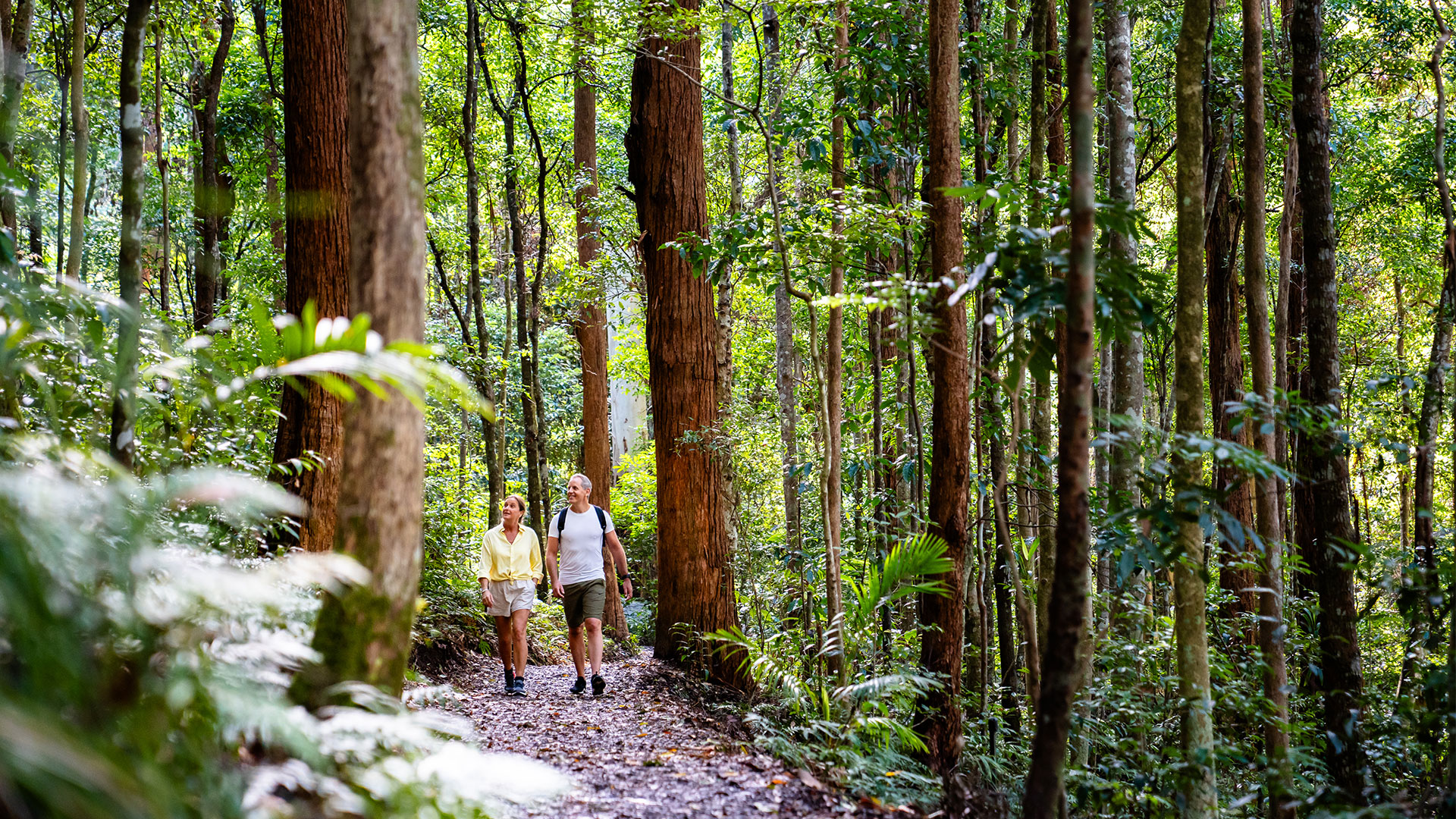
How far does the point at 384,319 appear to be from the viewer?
2824mm

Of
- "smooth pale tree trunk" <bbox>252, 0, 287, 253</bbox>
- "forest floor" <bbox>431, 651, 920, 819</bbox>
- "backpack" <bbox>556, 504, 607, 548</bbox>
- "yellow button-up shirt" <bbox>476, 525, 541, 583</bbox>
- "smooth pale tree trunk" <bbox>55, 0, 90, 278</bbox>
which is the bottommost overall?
"forest floor" <bbox>431, 651, 920, 819</bbox>

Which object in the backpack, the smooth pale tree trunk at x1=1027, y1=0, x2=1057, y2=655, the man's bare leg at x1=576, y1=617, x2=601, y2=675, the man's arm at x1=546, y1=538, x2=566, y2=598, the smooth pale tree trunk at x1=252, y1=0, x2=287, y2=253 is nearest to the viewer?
the smooth pale tree trunk at x1=1027, y1=0, x2=1057, y2=655

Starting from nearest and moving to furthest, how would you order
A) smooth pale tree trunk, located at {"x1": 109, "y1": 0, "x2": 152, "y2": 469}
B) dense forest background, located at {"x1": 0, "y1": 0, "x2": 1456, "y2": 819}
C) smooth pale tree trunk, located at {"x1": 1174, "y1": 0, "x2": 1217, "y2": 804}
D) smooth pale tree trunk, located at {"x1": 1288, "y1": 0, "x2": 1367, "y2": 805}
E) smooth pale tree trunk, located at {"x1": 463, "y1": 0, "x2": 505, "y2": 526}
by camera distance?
dense forest background, located at {"x1": 0, "y1": 0, "x2": 1456, "y2": 819}
smooth pale tree trunk, located at {"x1": 109, "y1": 0, "x2": 152, "y2": 469}
smooth pale tree trunk, located at {"x1": 1174, "y1": 0, "x2": 1217, "y2": 804}
smooth pale tree trunk, located at {"x1": 1288, "y1": 0, "x2": 1367, "y2": 805}
smooth pale tree trunk, located at {"x1": 463, "y1": 0, "x2": 505, "y2": 526}

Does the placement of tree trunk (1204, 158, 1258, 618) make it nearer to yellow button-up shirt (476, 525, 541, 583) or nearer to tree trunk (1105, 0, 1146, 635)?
tree trunk (1105, 0, 1146, 635)

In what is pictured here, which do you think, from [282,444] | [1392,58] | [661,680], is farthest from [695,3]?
[1392,58]

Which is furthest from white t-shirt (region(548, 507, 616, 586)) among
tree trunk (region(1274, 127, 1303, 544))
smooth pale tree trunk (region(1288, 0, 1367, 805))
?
tree trunk (region(1274, 127, 1303, 544))

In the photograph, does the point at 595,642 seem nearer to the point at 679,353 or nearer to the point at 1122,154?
the point at 679,353

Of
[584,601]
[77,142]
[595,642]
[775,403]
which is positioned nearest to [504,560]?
[584,601]

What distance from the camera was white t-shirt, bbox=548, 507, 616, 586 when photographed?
25.4 ft

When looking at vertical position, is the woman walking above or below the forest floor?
above

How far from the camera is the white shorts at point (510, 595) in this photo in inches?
320

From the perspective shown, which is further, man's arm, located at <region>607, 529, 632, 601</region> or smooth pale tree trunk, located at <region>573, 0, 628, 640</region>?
smooth pale tree trunk, located at <region>573, 0, 628, 640</region>

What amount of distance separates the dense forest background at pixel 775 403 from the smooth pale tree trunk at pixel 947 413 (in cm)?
3

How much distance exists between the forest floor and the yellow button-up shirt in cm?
106
